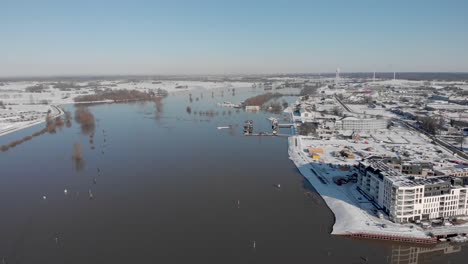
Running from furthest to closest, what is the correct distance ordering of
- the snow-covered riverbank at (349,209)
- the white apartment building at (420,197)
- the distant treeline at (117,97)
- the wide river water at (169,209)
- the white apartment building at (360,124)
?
the distant treeline at (117,97), the white apartment building at (360,124), the white apartment building at (420,197), the snow-covered riverbank at (349,209), the wide river water at (169,209)

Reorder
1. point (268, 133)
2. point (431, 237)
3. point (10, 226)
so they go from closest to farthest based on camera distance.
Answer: point (431, 237) < point (10, 226) < point (268, 133)

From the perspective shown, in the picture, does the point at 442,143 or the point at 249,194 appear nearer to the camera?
the point at 249,194

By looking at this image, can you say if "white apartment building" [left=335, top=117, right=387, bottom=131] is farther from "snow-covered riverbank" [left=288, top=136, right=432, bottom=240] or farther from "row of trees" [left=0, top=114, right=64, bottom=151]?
"row of trees" [left=0, top=114, right=64, bottom=151]

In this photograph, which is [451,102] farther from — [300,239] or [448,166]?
[300,239]

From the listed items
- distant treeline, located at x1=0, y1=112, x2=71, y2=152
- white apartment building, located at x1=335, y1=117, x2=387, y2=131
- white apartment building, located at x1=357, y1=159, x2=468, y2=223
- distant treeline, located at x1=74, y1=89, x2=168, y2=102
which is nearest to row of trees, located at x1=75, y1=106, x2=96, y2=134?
distant treeline, located at x1=0, y1=112, x2=71, y2=152

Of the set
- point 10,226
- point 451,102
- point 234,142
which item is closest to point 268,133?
point 234,142

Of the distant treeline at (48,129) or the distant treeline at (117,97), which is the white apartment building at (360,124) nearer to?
the distant treeline at (48,129)

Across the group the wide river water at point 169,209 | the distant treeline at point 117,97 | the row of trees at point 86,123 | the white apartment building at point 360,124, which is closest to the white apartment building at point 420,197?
the wide river water at point 169,209
